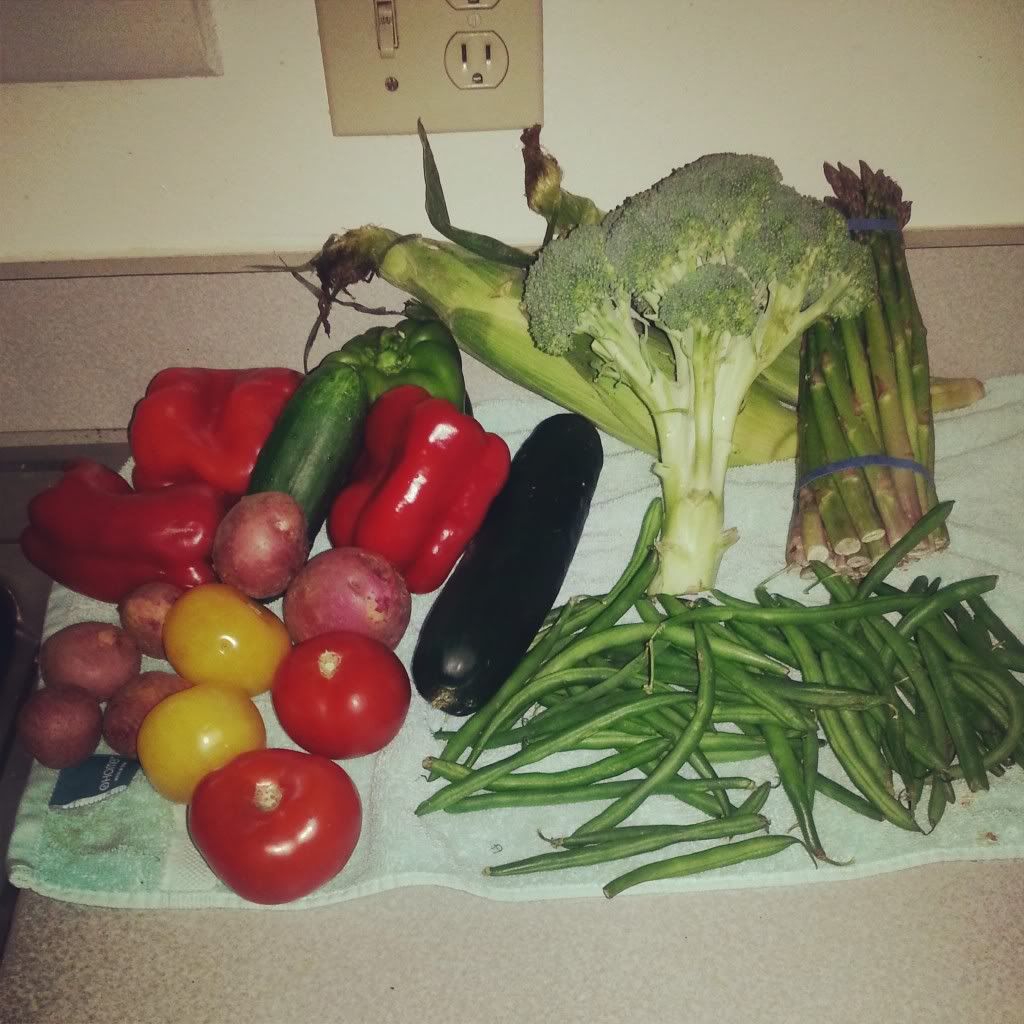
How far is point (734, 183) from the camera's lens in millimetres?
988

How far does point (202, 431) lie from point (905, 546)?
95cm

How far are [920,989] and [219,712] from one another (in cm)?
74

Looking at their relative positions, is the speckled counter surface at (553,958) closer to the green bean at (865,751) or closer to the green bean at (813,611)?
the green bean at (865,751)

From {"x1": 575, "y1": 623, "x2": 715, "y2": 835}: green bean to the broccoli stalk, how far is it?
0.17 metres

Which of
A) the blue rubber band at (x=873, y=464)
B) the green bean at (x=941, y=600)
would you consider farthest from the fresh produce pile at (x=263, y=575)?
the green bean at (x=941, y=600)

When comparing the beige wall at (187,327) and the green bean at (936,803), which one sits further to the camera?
the beige wall at (187,327)

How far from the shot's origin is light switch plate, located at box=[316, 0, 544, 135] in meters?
0.99

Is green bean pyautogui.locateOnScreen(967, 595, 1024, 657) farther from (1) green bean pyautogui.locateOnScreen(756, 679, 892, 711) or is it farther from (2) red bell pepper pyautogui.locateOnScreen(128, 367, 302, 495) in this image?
(2) red bell pepper pyautogui.locateOnScreen(128, 367, 302, 495)

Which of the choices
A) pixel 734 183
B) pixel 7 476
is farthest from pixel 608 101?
pixel 7 476

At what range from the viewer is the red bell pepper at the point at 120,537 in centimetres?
103

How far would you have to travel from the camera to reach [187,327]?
123 centimetres

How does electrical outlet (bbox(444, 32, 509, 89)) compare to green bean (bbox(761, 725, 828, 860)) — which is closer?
green bean (bbox(761, 725, 828, 860))

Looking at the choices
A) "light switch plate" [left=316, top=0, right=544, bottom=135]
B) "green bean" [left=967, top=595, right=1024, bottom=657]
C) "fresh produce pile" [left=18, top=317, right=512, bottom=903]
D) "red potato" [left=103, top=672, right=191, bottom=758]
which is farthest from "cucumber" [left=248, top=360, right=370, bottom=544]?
"green bean" [left=967, top=595, right=1024, bottom=657]

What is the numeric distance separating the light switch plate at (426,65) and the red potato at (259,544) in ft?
1.79
